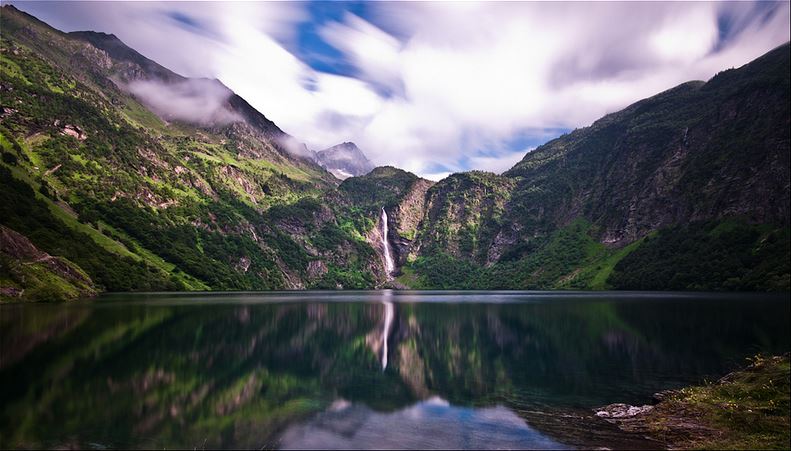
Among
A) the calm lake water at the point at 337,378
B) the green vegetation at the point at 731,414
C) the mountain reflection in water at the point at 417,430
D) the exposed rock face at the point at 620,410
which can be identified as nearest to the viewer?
the green vegetation at the point at 731,414

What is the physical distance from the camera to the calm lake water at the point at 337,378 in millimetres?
27891

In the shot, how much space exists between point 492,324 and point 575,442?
207 ft

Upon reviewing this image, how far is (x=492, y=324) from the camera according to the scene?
294ft

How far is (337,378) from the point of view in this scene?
1805 inches

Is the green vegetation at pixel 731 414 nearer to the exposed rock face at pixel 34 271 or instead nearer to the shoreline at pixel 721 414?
the shoreline at pixel 721 414

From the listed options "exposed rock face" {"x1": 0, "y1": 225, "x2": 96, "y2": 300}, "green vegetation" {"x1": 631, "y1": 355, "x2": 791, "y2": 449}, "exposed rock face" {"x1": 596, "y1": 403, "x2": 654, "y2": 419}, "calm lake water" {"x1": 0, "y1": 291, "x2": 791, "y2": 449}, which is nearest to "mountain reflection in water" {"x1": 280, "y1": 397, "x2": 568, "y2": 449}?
"calm lake water" {"x1": 0, "y1": 291, "x2": 791, "y2": 449}

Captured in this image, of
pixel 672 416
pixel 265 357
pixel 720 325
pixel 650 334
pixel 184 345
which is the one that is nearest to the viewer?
pixel 672 416

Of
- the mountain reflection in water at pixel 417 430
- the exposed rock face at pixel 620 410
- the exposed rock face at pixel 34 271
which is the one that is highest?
the exposed rock face at pixel 34 271

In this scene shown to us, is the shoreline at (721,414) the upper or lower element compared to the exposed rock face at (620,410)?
upper

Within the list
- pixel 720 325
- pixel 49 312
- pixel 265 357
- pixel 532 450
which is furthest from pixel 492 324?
pixel 49 312

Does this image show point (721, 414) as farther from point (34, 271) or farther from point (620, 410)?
point (34, 271)

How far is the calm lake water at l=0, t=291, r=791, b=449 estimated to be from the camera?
91.5 ft

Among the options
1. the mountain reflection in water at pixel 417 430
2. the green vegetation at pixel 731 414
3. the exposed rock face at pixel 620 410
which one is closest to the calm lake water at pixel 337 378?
the mountain reflection in water at pixel 417 430

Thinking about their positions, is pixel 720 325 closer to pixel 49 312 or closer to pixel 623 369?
pixel 623 369
